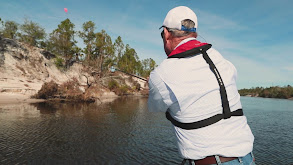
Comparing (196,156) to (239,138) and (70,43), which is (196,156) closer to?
(239,138)

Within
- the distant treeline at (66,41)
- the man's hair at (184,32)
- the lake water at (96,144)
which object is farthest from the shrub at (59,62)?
the man's hair at (184,32)

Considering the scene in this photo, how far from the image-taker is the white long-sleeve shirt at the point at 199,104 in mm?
1725

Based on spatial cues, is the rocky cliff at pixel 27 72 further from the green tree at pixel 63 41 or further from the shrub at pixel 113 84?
the shrub at pixel 113 84

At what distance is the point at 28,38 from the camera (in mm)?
46344

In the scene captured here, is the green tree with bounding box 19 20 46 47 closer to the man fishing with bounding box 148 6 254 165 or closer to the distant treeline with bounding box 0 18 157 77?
the distant treeline with bounding box 0 18 157 77

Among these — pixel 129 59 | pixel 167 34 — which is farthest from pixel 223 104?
pixel 129 59

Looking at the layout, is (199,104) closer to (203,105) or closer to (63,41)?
(203,105)

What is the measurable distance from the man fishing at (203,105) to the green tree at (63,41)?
5328cm

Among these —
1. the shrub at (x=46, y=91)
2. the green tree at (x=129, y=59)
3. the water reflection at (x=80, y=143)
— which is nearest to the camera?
the water reflection at (x=80, y=143)

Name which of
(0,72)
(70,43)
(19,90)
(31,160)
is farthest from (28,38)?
(31,160)

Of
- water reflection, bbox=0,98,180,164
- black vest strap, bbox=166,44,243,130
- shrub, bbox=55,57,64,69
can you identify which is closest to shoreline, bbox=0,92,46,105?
water reflection, bbox=0,98,180,164

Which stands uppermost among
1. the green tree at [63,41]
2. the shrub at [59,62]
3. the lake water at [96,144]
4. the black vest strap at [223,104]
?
the green tree at [63,41]

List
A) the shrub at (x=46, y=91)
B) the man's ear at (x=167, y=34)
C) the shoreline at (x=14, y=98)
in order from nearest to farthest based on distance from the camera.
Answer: the man's ear at (x=167, y=34) → the shoreline at (x=14, y=98) → the shrub at (x=46, y=91)

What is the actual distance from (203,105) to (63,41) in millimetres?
54957
